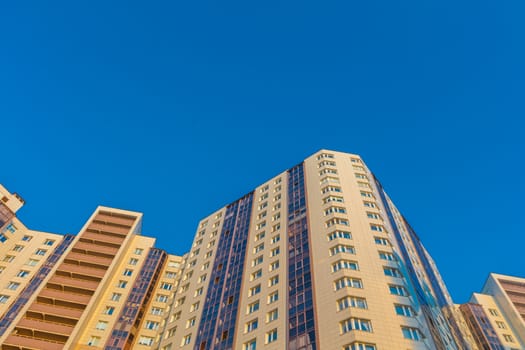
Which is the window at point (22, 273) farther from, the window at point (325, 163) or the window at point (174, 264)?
the window at point (325, 163)

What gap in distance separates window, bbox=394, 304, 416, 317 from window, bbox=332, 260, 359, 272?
7097 millimetres

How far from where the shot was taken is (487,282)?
3981 inches

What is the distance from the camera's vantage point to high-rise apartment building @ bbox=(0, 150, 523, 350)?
44.7 meters

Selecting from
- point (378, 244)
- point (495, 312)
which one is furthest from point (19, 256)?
point (495, 312)

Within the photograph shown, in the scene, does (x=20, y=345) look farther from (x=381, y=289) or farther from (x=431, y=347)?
(x=431, y=347)

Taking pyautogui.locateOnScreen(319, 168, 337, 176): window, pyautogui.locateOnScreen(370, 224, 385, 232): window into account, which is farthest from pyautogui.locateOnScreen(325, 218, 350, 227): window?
pyautogui.locateOnScreen(319, 168, 337, 176): window

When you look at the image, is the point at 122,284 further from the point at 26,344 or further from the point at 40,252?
the point at 40,252

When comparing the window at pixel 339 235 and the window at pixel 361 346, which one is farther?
the window at pixel 339 235

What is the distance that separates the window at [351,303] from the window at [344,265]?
15.9ft

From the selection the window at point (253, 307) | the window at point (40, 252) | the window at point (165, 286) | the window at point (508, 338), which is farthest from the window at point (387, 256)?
the window at point (40, 252)

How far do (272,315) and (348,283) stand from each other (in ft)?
34.7

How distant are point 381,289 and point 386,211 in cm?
2318

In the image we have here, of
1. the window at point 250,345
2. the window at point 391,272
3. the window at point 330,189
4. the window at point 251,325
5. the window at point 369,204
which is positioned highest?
the window at point 330,189

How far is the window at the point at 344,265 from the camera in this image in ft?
161
